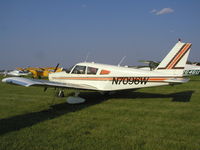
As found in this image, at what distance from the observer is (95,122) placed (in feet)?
15.4

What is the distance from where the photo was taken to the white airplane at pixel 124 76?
7.14 m

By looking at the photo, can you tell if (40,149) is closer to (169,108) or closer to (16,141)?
(16,141)

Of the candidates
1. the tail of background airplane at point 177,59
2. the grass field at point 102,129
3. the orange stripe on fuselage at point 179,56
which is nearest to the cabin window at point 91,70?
the grass field at point 102,129

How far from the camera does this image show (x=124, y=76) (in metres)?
7.70

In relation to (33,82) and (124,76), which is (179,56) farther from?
(33,82)

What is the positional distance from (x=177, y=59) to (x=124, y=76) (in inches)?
84.6

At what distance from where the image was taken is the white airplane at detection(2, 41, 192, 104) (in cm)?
714

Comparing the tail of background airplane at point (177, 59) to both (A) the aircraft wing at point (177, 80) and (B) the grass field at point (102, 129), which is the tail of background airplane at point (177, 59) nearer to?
(A) the aircraft wing at point (177, 80)

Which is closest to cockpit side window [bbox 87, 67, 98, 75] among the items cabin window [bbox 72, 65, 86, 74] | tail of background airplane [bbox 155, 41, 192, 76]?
cabin window [bbox 72, 65, 86, 74]

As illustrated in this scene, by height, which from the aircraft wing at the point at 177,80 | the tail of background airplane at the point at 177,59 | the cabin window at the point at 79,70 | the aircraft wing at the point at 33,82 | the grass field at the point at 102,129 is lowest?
the grass field at the point at 102,129

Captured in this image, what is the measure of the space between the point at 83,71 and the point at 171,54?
381cm

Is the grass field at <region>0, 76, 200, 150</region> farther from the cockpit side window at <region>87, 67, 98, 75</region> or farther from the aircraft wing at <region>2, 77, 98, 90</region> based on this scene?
the cockpit side window at <region>87, 67, 98, 75</region>

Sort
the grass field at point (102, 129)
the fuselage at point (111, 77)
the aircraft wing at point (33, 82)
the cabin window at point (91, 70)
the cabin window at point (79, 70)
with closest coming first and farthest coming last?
the grass field at point (102, 129), the aircraft wing at point (33, 82), the fuselage at point (111, 77), the cabin window at point (91, 70), the cabin window at point (79, 70)

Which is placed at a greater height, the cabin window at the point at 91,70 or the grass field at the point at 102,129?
the cabin window at the point at 91,70
